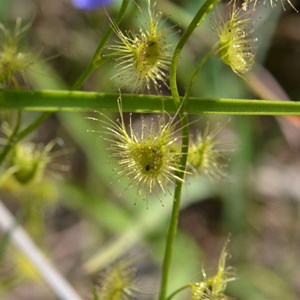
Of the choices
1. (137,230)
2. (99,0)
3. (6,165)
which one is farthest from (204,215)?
(6,165)

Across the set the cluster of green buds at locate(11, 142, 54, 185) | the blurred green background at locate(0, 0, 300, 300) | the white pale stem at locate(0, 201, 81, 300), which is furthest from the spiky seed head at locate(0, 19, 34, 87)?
the blurred green background at locate(0, 0, 300, 300)

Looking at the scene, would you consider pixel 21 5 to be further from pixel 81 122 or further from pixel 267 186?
pixel 267 186

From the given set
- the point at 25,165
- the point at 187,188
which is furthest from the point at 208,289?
the point at 187,188

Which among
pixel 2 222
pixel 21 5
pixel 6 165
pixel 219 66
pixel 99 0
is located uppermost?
pixel 21 5

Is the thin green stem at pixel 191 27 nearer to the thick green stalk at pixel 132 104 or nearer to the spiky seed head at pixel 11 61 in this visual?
the thick green stalk at pixel 132 104

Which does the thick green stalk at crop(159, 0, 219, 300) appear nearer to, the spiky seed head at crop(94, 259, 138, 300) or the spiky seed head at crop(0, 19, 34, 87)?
the spiky seed head at crop(94, 259, 138, 300)

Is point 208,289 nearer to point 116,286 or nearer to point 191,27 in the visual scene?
point 116,286

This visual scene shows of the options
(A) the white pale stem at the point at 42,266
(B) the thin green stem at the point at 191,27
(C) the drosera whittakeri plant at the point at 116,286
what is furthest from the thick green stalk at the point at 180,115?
(A) the white pale stem at the point at 42,266

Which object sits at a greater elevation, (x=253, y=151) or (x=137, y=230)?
(x=253, y=151)
